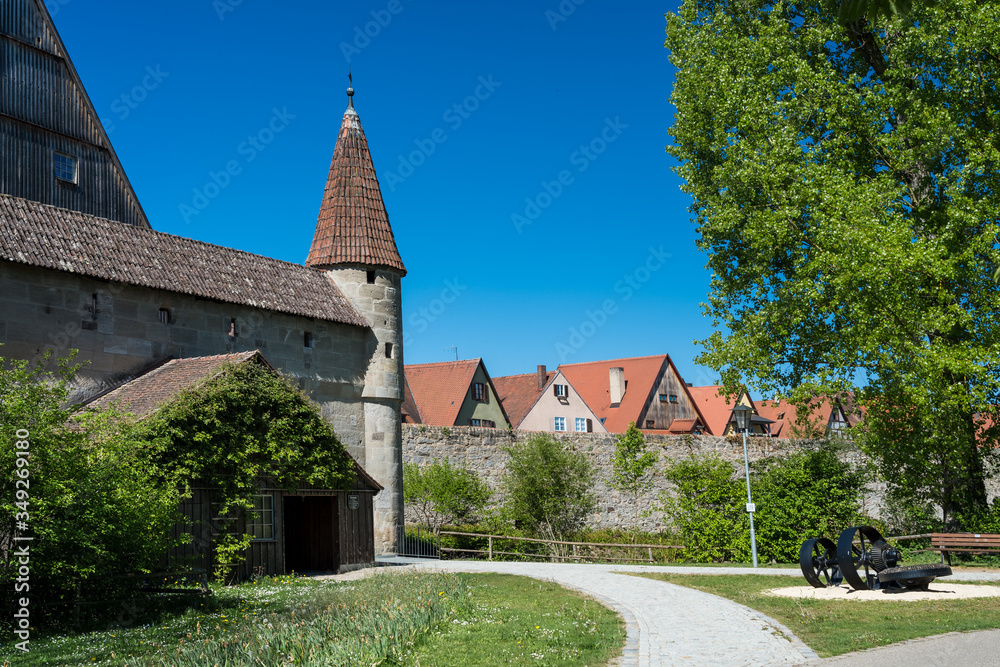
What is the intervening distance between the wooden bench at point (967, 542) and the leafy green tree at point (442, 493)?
49.5 feet

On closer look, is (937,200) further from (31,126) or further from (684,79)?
(31,126)

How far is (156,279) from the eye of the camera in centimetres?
2052

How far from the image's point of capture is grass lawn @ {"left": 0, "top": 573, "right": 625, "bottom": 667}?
839 centimetres

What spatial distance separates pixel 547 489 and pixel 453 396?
54.9ft

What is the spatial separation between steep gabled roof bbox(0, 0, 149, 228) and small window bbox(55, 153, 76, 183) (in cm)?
15

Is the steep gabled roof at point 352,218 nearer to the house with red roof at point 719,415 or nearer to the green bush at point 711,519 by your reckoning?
the green bush at point 711,519

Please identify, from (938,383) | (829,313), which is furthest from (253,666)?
(829,313)

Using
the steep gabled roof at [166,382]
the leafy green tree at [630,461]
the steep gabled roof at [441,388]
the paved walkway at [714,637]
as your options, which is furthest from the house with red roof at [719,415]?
the paved walkway at [714,637]

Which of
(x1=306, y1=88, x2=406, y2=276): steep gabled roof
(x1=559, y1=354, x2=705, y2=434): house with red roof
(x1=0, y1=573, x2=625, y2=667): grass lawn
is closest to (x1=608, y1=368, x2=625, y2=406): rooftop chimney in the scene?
(x1=559, y1=354, x2=705, y2=434): house with red roof

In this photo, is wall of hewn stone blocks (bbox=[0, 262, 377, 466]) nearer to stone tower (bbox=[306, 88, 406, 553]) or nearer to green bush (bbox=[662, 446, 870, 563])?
stone tower (bbox=[306, 88, 406, 553])

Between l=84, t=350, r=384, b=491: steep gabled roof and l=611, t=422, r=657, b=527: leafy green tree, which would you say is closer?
l=84, t=350, r=384, b=491: steep gabled roof

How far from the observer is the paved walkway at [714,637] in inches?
322

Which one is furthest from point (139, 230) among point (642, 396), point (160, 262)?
point (642, 396)

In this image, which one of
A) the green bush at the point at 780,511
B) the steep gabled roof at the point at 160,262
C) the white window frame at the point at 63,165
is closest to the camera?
the steep gabled roof at the point at 160,262
